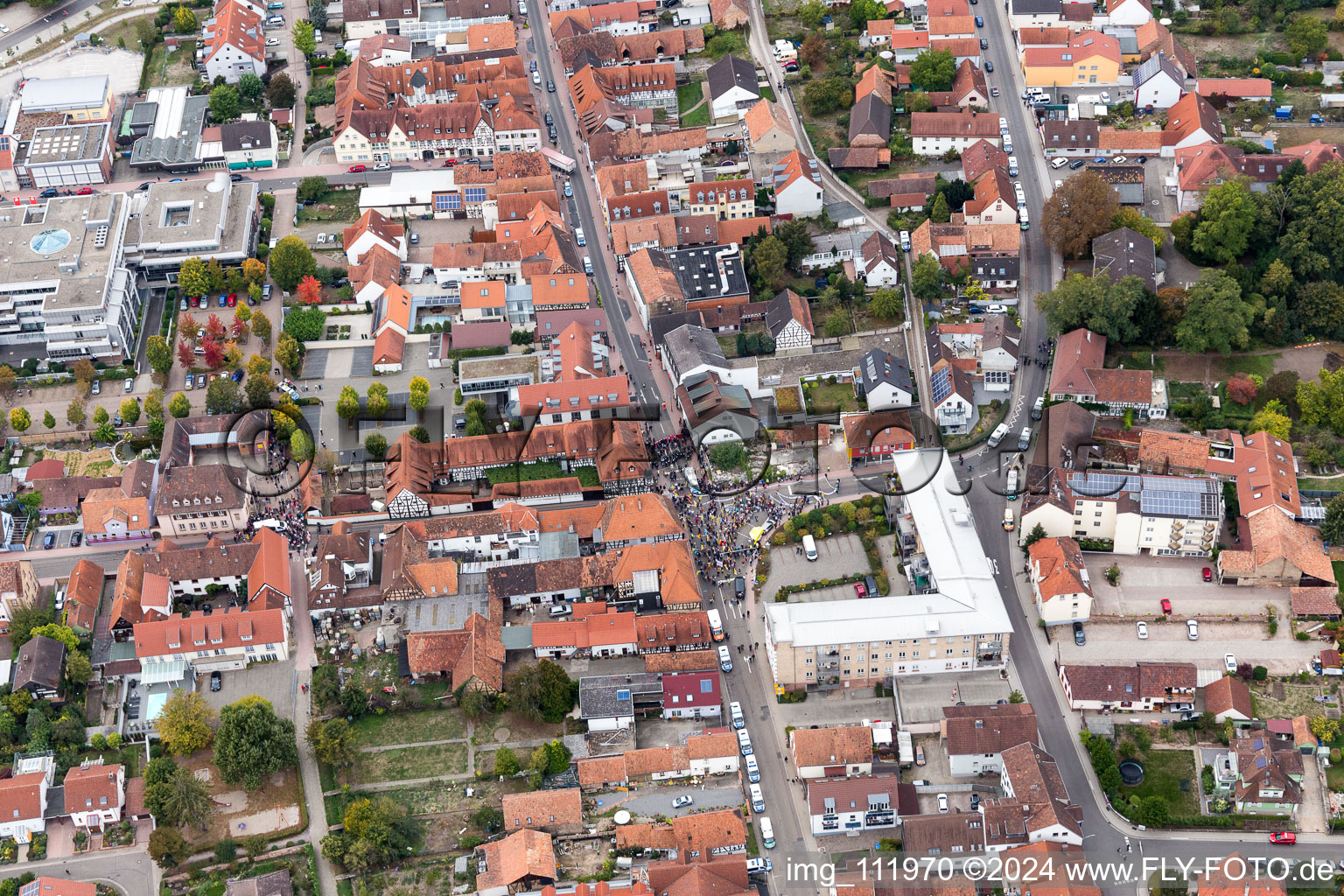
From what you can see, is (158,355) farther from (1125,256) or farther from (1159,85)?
(1159,85)

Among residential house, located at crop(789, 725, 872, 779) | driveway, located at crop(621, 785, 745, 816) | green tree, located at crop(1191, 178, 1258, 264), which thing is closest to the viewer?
driveway, located at crop(621, 785, 745, 816)

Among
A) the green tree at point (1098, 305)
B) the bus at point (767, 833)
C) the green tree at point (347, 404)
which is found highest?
the green tree at point (1098, 305)

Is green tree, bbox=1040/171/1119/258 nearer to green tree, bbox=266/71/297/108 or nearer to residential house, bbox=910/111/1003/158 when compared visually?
residential house, bbox=910/111/1003/158

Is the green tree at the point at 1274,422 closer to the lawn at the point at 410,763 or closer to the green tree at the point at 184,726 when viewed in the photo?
the lawn at the point at 410,763

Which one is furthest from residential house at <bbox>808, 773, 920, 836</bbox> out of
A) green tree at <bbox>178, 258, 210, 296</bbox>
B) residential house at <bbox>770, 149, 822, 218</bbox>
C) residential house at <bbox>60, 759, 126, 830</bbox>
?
green tree at <bbox>178, 258, 210, 296</bbox>

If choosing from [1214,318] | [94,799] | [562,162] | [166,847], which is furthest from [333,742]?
[1214,318]

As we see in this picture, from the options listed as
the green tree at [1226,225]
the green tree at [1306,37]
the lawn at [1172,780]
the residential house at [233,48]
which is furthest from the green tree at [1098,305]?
the residential house at [233,48]
